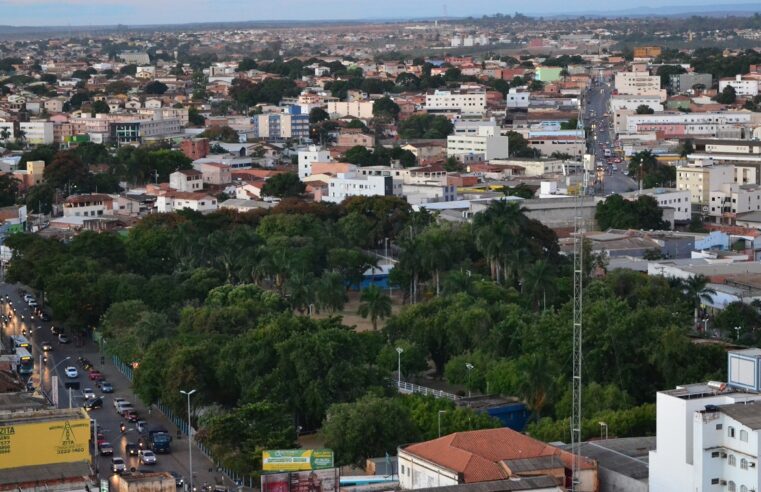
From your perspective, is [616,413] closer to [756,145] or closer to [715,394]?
[715,394]

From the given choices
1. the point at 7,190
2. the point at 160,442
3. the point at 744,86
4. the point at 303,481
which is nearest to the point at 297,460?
the point at 303,481

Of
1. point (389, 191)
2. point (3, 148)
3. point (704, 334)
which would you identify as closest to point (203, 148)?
point (3, 148)

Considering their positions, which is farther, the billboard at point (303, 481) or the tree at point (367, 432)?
the tree at point (367, 432)

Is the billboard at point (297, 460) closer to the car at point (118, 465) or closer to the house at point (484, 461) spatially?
the house at point (484, 461)

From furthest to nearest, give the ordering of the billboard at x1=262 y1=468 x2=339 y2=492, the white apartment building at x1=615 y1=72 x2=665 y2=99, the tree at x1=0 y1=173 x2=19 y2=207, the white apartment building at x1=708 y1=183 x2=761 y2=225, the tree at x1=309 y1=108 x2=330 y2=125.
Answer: the white apartment building at x1=615 y1=72 x2=665 y2=99 → the tree at x1=309 y1=108 x2=330 y2=125 → the tree at x1=0 y1=173 x2=19 y2=207 → the white apartment building at x1=708 y1=183 x2=761 y2=225 → the billboard at x1=262 y1=468 x2=339 y2=492

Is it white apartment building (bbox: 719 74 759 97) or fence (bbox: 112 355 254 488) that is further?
white apartment building (bbox: 719 74 759 97)

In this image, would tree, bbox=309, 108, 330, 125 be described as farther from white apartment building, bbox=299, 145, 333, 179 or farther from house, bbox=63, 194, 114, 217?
house, bbox=63, 194, 114, 217

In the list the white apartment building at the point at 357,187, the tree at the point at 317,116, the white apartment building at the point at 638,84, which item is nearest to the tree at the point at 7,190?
the white apartment building at the point at 357,187

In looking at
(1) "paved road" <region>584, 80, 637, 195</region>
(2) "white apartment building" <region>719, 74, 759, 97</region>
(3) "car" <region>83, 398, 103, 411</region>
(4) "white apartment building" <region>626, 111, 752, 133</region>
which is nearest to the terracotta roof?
(3) "car" <region>83, 398, 103, 411</region>
